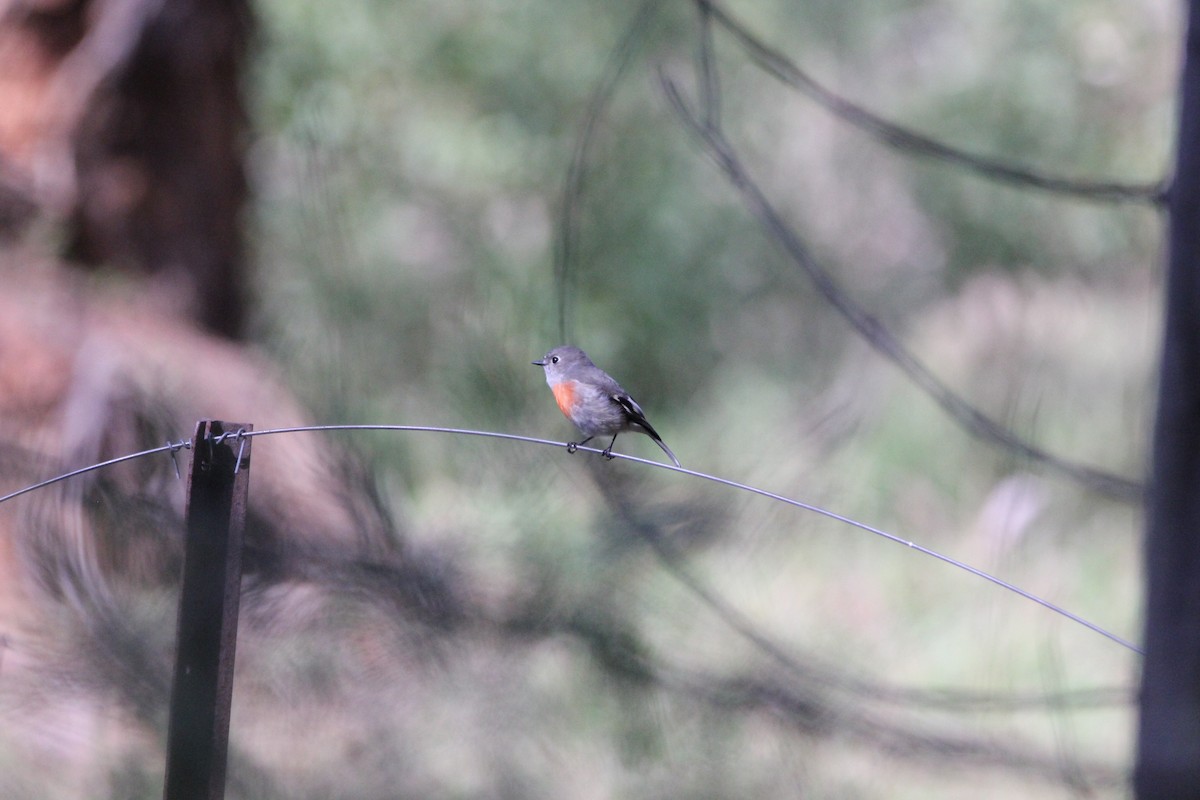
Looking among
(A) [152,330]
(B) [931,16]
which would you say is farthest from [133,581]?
(B) [931,16]

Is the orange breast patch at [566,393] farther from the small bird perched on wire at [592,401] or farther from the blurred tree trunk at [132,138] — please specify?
the blurred tree trunk at [132,138]

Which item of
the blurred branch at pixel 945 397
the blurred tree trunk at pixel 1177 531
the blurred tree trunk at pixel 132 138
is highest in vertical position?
the blurred tree trunk at pixel 132 138

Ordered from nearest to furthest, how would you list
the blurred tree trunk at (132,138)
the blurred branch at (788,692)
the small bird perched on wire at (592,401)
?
the blurred branch at (788,692) → the small bird perched on wire at (592,401) → the blurred tree trunk at (132,138)

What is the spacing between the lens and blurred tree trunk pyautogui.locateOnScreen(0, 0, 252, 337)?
440 cm

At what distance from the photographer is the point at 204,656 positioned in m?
1.26

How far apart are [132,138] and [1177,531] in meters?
4.39

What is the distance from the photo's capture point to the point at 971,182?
779 centimetres

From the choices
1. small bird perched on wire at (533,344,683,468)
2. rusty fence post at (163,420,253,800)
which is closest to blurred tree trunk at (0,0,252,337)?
small bird perched on wire at (533,344,683,468)

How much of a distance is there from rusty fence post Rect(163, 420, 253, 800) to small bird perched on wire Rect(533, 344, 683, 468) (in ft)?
3.19

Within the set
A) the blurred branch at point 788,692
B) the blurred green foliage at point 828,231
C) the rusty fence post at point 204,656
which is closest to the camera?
the rusty fence post at point 204,656

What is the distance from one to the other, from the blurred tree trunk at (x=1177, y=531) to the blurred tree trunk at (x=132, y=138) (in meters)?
3.88

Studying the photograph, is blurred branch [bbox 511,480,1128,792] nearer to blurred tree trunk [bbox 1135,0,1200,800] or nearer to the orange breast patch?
blurred tree trunk [bbox 1135,0,1200,800]

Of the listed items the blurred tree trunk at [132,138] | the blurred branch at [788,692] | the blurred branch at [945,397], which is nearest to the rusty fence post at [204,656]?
the blurred branch at [788,692]

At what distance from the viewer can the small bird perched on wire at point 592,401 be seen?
2.29 meters
